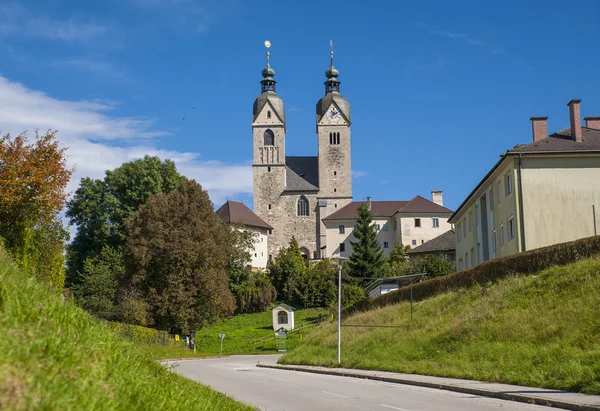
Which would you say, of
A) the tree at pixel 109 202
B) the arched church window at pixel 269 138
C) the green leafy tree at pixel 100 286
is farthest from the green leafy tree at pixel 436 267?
the arched church window at pixel 269 138

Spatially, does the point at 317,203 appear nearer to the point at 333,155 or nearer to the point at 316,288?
the point at 333,155

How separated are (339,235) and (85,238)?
196 ft

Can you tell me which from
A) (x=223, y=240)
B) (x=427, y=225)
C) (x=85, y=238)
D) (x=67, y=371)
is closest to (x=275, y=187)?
(x=427, y=225)

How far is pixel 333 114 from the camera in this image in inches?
5108

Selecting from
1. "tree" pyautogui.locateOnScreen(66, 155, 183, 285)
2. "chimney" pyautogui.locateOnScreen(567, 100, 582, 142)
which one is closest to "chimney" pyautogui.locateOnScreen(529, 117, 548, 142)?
"chimney" pyautogui.locateOnScreen(567, 100, 582, 142)

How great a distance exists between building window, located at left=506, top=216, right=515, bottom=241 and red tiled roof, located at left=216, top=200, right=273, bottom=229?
79292 millimetres

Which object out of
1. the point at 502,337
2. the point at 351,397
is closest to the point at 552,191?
the point at 502,337

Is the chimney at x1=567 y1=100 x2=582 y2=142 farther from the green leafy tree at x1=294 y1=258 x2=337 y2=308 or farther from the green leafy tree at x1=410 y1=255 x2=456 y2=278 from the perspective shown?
the green leafy tree at x1=294 y1=258 x2=337 y2=308

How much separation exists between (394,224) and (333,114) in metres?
22.0

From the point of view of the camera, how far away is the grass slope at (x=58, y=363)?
4.73 metres

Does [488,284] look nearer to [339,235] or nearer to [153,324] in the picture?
[153,324]

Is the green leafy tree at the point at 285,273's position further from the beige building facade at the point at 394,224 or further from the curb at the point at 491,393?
the curb at the point at 491,393

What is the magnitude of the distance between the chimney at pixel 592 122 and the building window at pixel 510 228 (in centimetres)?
833

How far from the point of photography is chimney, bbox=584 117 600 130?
43.8 metres
